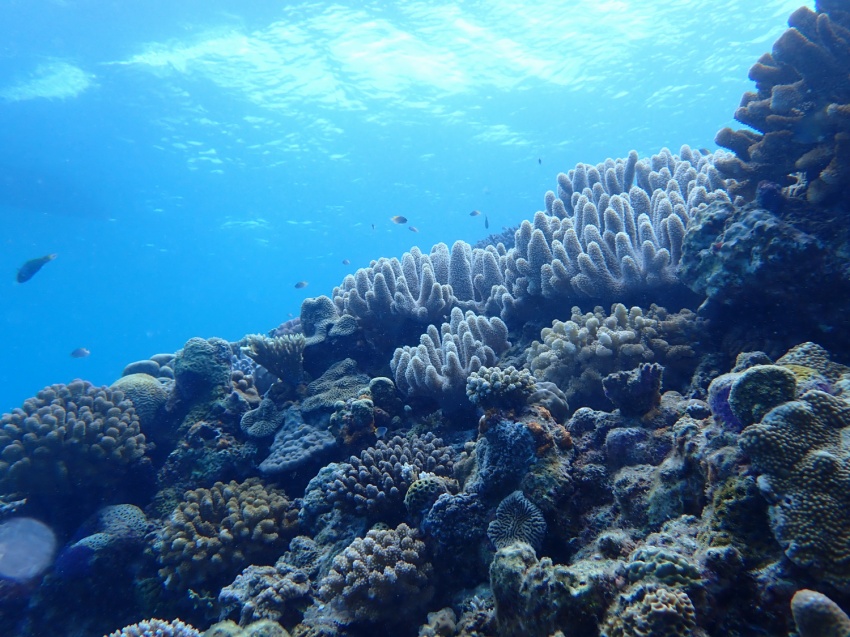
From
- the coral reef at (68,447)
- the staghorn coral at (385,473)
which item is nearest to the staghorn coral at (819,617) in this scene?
the staghorn coral at (385,473)

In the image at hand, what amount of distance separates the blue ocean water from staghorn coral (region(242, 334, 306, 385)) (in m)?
12.7

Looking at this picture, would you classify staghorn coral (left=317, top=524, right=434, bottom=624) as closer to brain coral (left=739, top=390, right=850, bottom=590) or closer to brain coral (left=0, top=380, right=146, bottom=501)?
brain coral (left=739, top=390, right=850, bottom=590)

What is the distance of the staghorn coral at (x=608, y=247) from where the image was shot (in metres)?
5.11

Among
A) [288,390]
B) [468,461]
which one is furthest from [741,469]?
[288,390]

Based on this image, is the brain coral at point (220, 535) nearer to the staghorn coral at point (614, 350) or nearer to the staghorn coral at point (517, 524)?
the staghorn coral at point (517, 524)

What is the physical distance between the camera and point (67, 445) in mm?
5621

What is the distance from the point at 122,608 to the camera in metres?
5.00

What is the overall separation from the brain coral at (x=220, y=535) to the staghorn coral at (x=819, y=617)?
14.2 ft

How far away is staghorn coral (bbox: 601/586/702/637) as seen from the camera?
1819mm

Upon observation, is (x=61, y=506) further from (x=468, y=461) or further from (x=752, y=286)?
(x=752, y=286)

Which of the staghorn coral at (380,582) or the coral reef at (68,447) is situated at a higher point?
the coral reef at (68,447)

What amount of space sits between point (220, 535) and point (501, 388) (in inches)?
129

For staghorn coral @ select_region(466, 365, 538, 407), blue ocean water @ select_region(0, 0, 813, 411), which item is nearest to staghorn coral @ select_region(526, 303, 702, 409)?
staghorn coral @ select_region(466, 365, 538, 407)

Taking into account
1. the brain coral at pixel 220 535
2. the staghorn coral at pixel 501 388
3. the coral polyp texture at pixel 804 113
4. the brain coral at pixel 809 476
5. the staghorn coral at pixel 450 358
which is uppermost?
the coral polyp texture at pixel 804 113
